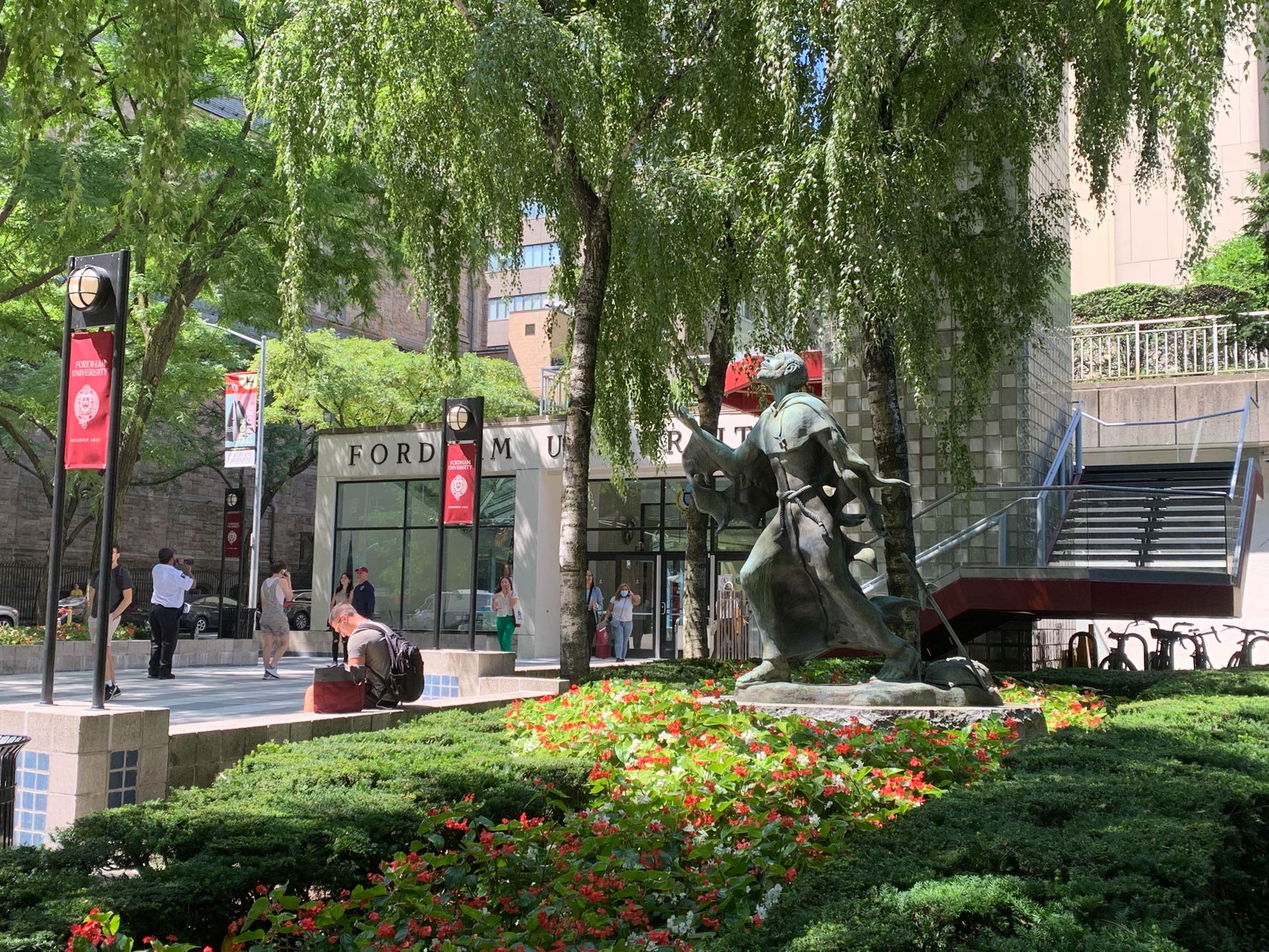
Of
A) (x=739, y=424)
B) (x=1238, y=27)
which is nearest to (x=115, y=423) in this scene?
(x=1238, y=27)

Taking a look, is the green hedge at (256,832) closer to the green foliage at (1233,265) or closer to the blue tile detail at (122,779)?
the blue tile detail at (122,779)

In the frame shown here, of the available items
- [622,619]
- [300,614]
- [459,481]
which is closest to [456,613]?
[622,619]

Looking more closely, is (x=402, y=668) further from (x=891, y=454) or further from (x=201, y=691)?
(x=201, y=691)

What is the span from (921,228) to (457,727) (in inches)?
258

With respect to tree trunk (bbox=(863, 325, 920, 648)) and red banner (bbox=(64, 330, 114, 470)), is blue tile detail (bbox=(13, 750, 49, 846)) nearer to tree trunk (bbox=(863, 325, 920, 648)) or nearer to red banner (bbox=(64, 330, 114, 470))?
red banner (bbox=(64, 330, 114, 470))

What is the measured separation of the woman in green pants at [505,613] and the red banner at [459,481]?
1060 cm

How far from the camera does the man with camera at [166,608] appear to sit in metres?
17.6

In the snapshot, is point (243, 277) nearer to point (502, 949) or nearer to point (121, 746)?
point (121, 746)

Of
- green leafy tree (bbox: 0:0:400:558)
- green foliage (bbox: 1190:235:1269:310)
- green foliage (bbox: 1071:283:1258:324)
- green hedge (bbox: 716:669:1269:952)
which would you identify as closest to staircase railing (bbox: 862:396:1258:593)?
green leafy tree (bbox: 0:0:400:558)

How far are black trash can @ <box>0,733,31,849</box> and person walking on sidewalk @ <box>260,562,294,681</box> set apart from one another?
45.9 feet

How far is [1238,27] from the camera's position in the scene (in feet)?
35.5

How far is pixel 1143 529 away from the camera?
17281 mm

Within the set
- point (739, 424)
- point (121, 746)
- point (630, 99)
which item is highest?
point (630, 99)

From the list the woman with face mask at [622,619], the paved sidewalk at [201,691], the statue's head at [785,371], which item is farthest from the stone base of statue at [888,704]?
the woman with face mask at [622,619]
